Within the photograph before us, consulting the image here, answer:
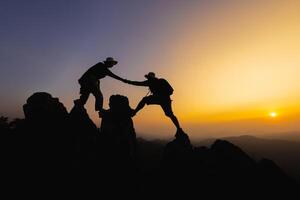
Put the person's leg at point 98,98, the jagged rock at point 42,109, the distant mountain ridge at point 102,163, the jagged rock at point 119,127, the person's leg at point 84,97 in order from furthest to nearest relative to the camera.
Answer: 1. the jagged rock at point 119,127
2. the jagged rock at point 42,109
3. the person's leg at point 84,97
4. the person's leg at point 98,98
5. the distant mountain ridge at point 102,163

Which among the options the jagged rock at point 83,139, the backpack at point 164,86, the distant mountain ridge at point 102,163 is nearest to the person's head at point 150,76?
the backpack at point 164,86

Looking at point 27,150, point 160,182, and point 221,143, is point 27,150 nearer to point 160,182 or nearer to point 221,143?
point 160,182

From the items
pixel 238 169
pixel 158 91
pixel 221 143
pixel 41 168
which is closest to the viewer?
pixel 41 168

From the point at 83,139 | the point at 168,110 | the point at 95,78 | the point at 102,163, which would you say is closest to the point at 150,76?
the point at 168,110

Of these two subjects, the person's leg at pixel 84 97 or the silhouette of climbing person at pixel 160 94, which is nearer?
the person's leg at pixel 84 97

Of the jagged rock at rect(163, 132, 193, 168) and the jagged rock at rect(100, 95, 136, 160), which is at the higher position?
the jagged rock at rect(100, 95, 136, 160)

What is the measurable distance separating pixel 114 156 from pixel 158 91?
18.2ft

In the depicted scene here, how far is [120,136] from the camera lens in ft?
68.7

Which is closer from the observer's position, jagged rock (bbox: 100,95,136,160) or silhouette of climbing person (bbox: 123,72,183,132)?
silhouette of climbing person (bbox: 123,72,183,132)

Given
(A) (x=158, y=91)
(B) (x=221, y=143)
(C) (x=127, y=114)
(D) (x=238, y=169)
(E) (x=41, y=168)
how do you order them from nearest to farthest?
(E) (x=41, y=168) → (A) (x=158, y=91) → (C) (x=127, y=114) → (D) (x=238, y=169) → (B) (x=221, y=143)

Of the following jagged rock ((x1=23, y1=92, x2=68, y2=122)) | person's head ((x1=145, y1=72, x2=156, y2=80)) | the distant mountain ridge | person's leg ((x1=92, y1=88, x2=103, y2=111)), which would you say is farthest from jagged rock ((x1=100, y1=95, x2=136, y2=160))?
jagged rock ((x1=23, y1=92, x2=68, y2=122))

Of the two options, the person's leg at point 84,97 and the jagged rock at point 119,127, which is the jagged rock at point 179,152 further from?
the person's leg at point 84,97

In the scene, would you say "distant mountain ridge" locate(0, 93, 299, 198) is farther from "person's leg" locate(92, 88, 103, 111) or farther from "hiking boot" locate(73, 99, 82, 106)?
"person's leg" locate(92, 88, 103, 111)

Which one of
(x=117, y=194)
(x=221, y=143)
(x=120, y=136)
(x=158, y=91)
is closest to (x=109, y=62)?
(x=158, y=91)
